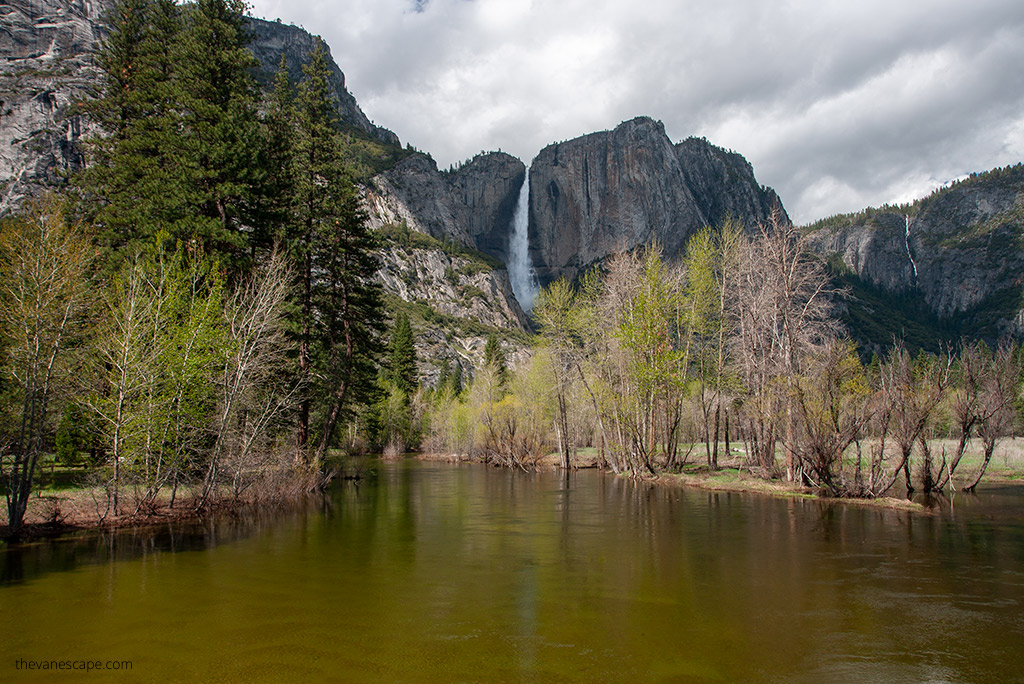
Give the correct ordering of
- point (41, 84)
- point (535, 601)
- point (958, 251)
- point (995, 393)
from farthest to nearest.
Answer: point (958, 251), point (41, 84), point (995, 393), point (535, 601)

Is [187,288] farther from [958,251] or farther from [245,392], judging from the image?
[958,251]

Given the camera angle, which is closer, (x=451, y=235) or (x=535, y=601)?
(x=535, y=601)

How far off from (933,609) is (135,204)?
1280 inches

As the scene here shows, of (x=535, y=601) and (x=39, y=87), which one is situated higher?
(x=39, y=87)

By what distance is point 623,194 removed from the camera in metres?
174

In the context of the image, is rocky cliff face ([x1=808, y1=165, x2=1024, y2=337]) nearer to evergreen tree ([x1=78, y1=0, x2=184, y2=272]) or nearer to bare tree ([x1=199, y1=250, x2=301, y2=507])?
bare tree ([x1=199, y1=250, x2=301, y2=507])

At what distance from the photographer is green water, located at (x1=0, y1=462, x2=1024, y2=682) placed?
7.34 metres

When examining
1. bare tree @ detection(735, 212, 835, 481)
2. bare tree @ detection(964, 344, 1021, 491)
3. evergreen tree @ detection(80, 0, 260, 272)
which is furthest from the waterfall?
evergreen tree @ detection(80, 0, 260, 272)

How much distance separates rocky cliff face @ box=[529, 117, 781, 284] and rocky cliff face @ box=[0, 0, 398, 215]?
9260cm

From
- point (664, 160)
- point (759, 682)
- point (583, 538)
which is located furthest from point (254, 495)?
point (664, 160)

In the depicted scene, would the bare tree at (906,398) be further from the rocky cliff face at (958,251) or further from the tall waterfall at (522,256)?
the rocky cliff face at (958,251)

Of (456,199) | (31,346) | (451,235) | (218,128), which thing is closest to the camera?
(31,346)

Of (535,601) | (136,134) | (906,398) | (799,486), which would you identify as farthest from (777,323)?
(136,134)

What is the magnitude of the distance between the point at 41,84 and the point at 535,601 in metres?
136
